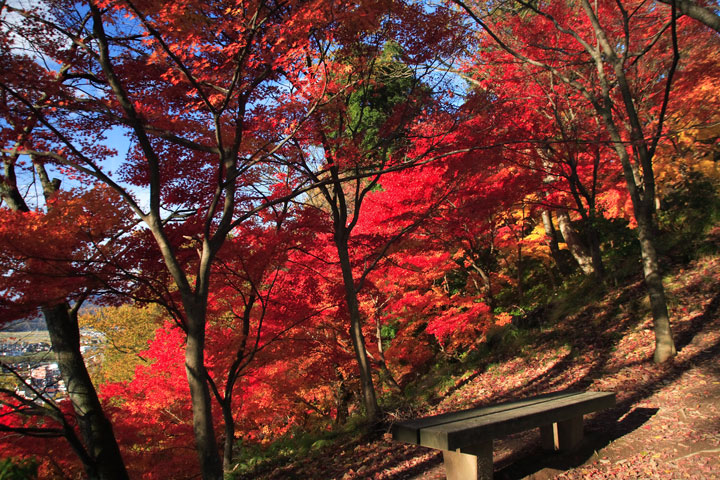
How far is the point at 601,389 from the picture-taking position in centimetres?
652

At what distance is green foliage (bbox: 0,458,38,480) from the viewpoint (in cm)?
749

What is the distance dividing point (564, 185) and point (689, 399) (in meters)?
7.53

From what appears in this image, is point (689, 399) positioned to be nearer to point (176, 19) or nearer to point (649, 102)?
point (176, 19)

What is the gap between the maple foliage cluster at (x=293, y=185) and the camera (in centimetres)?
493

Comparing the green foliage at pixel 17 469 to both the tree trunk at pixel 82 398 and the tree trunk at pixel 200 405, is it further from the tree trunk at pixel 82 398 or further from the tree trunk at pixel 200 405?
the tree trunk at pixel 200 405

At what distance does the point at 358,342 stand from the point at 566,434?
353 cm

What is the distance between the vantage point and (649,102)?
1205 cm

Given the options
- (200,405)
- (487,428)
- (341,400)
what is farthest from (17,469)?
(341,400)

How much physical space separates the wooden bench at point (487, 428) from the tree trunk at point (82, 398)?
15.6 feet

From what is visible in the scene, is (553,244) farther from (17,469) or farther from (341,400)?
(17,469)

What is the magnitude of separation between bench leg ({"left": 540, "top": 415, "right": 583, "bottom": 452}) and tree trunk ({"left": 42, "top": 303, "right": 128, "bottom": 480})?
5812 millimetres

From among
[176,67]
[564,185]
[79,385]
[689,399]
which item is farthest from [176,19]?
[564,185]

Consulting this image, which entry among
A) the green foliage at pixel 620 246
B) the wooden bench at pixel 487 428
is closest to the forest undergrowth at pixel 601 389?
the wooden bench at pixel 487 428

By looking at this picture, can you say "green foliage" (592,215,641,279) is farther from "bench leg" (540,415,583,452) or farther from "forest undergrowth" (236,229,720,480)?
"bench leg" (540,415,583,452)
